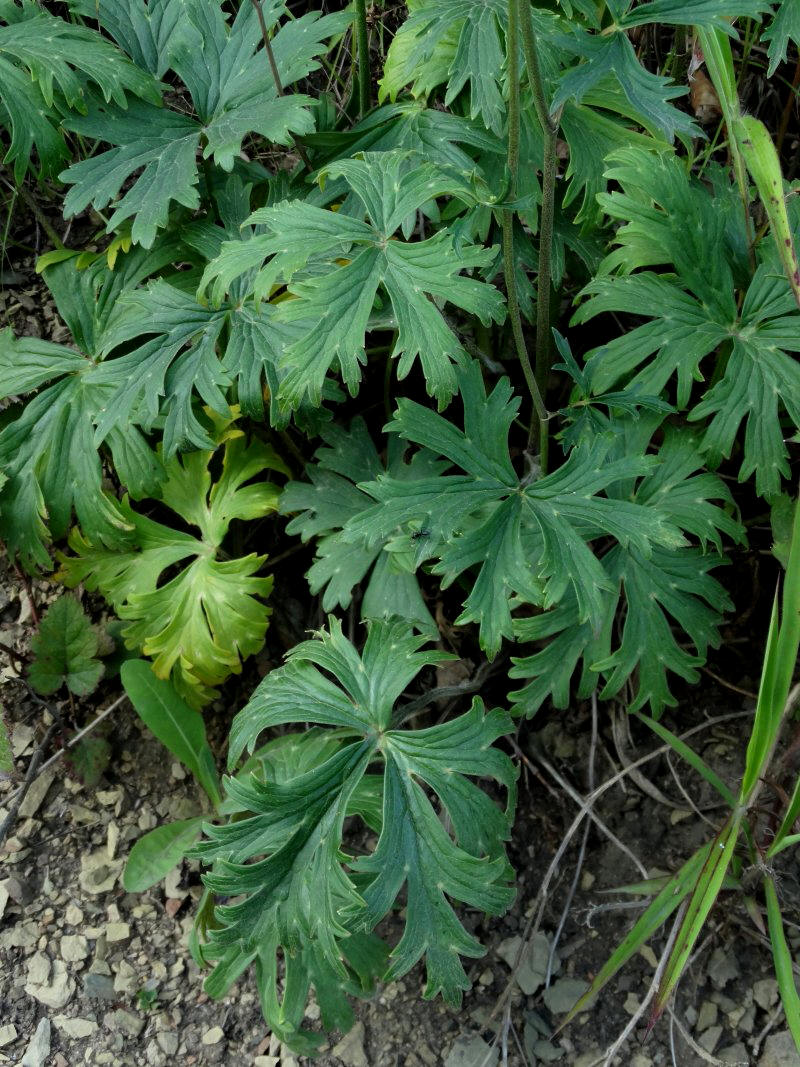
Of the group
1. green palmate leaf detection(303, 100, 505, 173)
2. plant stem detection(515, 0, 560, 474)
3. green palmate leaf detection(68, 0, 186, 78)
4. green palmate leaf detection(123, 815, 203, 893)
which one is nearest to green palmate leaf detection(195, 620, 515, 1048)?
green palmate leaf detection(123, 815, 203, 893)

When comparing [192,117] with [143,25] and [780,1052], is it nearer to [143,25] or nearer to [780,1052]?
[143,25]

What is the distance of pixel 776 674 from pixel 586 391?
21.9 inches

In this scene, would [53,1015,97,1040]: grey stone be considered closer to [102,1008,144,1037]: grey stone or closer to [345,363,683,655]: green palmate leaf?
[102,1008,144,1037]: grey stone

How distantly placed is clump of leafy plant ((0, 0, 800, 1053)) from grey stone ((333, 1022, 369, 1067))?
9 centimetres

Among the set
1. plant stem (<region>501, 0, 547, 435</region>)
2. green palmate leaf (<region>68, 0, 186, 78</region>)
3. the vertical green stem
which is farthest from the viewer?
green palmate leaf (<region>68, 0, 186, 78</region>)

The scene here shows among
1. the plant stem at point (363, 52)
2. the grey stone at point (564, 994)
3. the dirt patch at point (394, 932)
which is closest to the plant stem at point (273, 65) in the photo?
the plant stem at point (363, 52)

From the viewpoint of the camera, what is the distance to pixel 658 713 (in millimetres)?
1794

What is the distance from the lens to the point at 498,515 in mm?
1605

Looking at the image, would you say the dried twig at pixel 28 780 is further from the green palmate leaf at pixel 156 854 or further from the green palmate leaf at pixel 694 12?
the green palmate leaf at pixel 694 12

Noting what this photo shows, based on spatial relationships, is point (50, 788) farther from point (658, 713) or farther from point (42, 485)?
point (658, 713)

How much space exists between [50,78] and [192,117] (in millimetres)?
270

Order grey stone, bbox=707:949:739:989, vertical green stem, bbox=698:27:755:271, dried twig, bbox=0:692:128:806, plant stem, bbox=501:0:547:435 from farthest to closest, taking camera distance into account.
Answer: dried twig, bbox=0:692:128:806 < grey stone, bbox=707:949:739:989 < vertical green stem, bbox=698:27:755:271 < plant stem, bbox=501:0:547:435

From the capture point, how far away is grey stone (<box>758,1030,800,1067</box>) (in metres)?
1.76

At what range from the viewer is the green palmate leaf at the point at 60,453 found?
193cm
